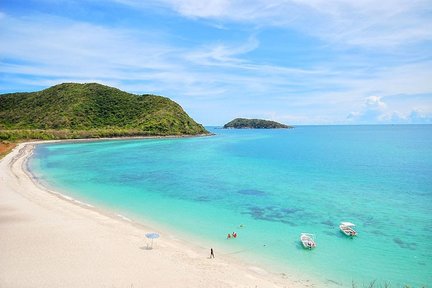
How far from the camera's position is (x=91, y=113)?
150 meters

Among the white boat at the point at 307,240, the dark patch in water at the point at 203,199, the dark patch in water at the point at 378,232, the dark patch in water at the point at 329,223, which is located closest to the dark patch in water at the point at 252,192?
the dark patch in water at the point at 203,199

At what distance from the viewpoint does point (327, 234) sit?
21906mm

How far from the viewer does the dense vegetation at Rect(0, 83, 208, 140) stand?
438 feet

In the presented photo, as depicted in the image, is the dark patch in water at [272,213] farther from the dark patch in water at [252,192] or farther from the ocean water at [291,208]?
the dark patch in water at [252,192]

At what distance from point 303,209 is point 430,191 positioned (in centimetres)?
1713

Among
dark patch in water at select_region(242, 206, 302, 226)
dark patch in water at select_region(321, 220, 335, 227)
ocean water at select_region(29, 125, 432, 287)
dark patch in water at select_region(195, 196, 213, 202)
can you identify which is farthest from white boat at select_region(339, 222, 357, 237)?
dark patch in water at select_region(195, 196, 213, 202)

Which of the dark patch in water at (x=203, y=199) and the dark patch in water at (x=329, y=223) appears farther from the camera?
the dark patch in water at (x=203, y=199)

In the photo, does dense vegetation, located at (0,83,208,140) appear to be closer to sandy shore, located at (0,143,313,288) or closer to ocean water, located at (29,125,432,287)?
ocean water, located at (29,125,432,287)

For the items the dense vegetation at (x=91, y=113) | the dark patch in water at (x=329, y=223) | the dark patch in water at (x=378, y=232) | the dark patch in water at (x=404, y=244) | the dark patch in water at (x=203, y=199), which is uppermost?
the dense vegetation at (x=91, y=113)

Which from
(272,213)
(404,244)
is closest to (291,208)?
(272,213)

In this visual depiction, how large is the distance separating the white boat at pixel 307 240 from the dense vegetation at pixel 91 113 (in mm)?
116822

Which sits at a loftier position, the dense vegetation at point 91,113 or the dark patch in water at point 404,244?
the dense vegetation at point 91,113

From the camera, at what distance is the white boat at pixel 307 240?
63.3 ft

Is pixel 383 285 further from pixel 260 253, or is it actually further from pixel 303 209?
pixel 303 209
